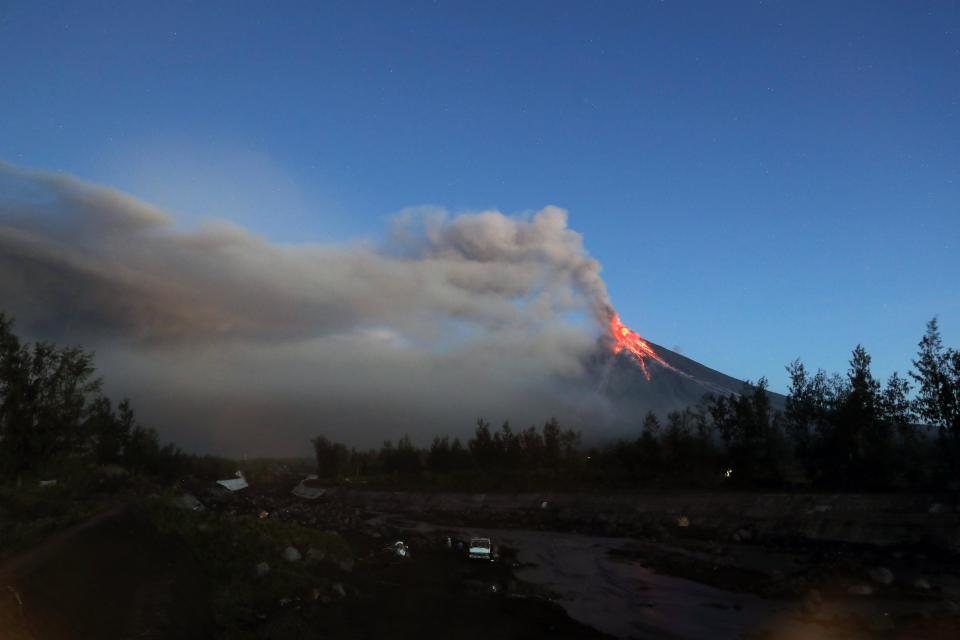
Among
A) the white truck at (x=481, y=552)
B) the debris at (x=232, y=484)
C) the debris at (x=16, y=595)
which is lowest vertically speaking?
the debris at (x=232, y=484)

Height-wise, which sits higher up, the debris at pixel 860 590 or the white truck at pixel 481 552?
the debris at pixel 860 590

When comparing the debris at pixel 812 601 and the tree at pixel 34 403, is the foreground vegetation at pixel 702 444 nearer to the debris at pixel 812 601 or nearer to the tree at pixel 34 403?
the tree at pixel 34 403

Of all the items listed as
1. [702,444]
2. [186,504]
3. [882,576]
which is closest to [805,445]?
[702,444]

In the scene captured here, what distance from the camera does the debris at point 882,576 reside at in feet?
116

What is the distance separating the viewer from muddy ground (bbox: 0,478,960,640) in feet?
Result: 69.2

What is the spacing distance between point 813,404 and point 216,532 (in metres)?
70.2

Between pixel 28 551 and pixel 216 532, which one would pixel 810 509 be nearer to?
pixel 216 532

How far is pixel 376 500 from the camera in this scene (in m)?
126

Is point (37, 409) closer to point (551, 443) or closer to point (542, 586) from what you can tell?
point (542, 586)

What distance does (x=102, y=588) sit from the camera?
21.2m

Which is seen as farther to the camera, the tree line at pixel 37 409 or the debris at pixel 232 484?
the debris at pixel 232 484

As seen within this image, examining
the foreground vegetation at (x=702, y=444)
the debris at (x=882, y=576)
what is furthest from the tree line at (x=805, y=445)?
the debris at (x=882, y=576)

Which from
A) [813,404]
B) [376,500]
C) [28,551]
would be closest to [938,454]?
[813,404]

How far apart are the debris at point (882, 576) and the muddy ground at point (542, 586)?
146mm
